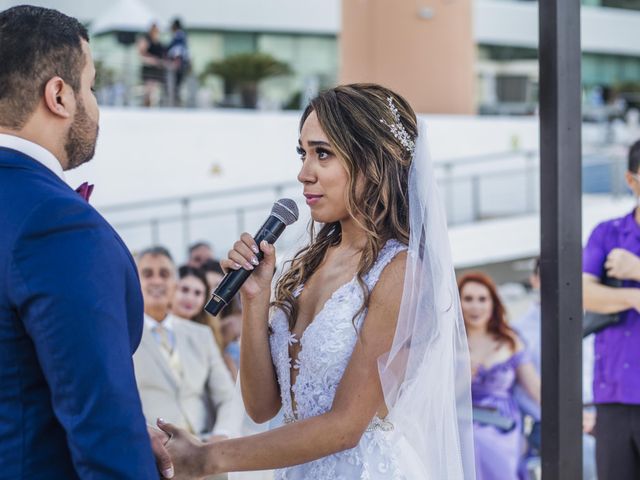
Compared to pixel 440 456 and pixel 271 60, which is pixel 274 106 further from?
pixel 440 456

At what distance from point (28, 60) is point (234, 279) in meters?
0.83

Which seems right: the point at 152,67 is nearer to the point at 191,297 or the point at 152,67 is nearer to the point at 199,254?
the point at 199,254

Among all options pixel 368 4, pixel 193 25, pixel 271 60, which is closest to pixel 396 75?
pixel 368 4

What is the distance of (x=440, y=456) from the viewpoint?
2980 mm

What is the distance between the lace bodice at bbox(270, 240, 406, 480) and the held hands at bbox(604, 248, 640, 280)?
5.50 ft

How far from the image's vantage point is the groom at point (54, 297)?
1.95 meters

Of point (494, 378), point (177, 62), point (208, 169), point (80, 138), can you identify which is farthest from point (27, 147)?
point (177, 62)

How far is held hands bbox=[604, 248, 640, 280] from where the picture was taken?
4.16m

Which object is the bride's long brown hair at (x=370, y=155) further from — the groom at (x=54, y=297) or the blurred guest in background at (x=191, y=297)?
the blurred guest in background at (x=191, y=297)

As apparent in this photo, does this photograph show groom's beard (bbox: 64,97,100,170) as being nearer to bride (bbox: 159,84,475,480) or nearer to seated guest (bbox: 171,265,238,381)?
bride (bbox: 159,84,475,480)

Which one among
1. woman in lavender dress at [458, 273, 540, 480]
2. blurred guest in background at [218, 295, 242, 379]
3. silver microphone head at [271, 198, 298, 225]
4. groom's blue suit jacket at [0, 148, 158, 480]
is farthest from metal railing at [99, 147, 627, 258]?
groom's blue suit jacket at [0, 148, 158, 480]

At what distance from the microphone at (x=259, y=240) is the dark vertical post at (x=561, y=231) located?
996 mm

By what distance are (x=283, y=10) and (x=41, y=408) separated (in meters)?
29.2

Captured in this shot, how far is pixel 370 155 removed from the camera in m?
2.81
